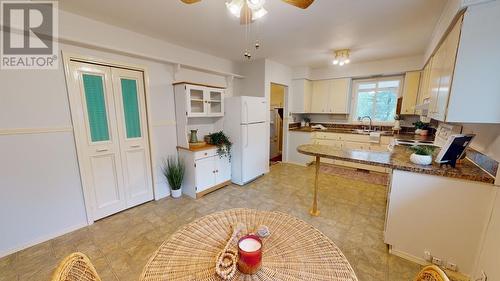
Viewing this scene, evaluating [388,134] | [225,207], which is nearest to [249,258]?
[225,207]

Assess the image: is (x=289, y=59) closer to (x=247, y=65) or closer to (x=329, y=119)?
(x=247, y=65)

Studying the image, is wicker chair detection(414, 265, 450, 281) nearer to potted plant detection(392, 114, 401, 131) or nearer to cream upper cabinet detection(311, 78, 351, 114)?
potted plant detection(392, 114, 401, 131)

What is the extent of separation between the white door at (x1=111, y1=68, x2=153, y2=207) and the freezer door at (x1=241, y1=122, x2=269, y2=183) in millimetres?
1652

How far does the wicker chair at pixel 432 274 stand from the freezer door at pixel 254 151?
9.70 feet

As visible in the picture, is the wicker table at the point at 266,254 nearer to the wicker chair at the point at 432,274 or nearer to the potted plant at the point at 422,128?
the wicker chair at the point at 432,274

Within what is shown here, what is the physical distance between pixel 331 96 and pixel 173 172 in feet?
13.8

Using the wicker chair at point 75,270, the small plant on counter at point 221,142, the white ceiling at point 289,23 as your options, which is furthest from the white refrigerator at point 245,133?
the wicker chair at point 75,270

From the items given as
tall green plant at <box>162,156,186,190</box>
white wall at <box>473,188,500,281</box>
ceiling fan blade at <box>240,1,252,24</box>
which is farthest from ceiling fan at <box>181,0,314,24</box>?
tall green plant at <box>162,156,186,190</box>

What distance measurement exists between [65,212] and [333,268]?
9.71ft

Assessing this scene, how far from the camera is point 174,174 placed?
313cm

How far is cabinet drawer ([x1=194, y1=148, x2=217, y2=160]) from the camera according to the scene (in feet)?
10.1

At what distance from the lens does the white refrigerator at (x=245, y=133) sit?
3.50m

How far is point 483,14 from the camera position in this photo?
142 centimetres

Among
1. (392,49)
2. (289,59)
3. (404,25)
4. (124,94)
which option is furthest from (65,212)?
(392,49)
